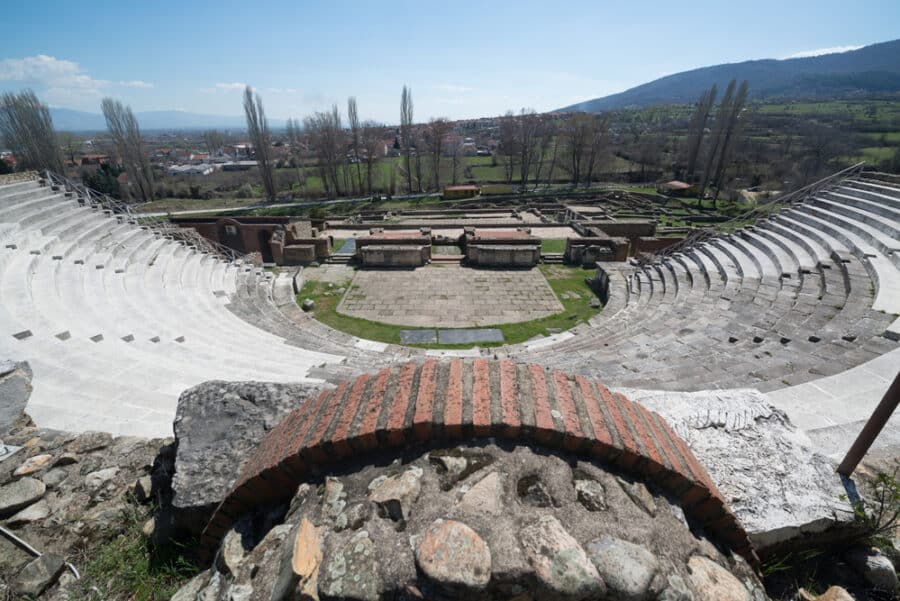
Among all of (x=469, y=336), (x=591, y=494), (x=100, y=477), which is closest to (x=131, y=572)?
(x=100, y=477)

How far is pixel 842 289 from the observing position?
8.98 meters

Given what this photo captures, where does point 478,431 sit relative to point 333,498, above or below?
above

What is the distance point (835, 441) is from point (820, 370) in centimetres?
288

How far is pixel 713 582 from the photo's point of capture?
75.1 inches

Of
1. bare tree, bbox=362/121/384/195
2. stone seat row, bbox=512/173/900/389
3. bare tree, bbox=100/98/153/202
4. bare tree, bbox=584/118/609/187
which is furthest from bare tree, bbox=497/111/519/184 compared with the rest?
bare tree, bbox=100/98/153/202

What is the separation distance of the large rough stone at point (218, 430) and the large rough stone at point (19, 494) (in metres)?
1.12

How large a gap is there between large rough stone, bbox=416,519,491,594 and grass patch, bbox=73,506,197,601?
1915mm

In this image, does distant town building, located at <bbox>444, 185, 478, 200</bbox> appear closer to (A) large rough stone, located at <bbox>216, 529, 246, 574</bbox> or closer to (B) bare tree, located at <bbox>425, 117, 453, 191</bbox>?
(B) bare tree, located at <bbox>425, 117, 453, 191</bbox>

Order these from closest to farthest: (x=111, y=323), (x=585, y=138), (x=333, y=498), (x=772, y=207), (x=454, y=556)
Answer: (x=454, y=556)
(x=333, y=498)
(x=111, y=323)
(x=772, y=207)
(x=585, y=138)

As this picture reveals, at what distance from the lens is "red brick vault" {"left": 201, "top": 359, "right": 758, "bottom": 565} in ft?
7.42

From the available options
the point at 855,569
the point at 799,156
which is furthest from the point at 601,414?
the point at 799,156

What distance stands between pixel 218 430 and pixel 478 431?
2.10m

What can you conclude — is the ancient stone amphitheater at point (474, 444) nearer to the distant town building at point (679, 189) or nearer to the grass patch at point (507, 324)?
the grass patch at point (507, 324)

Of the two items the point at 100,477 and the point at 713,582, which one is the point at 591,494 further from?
the point at 100,477
